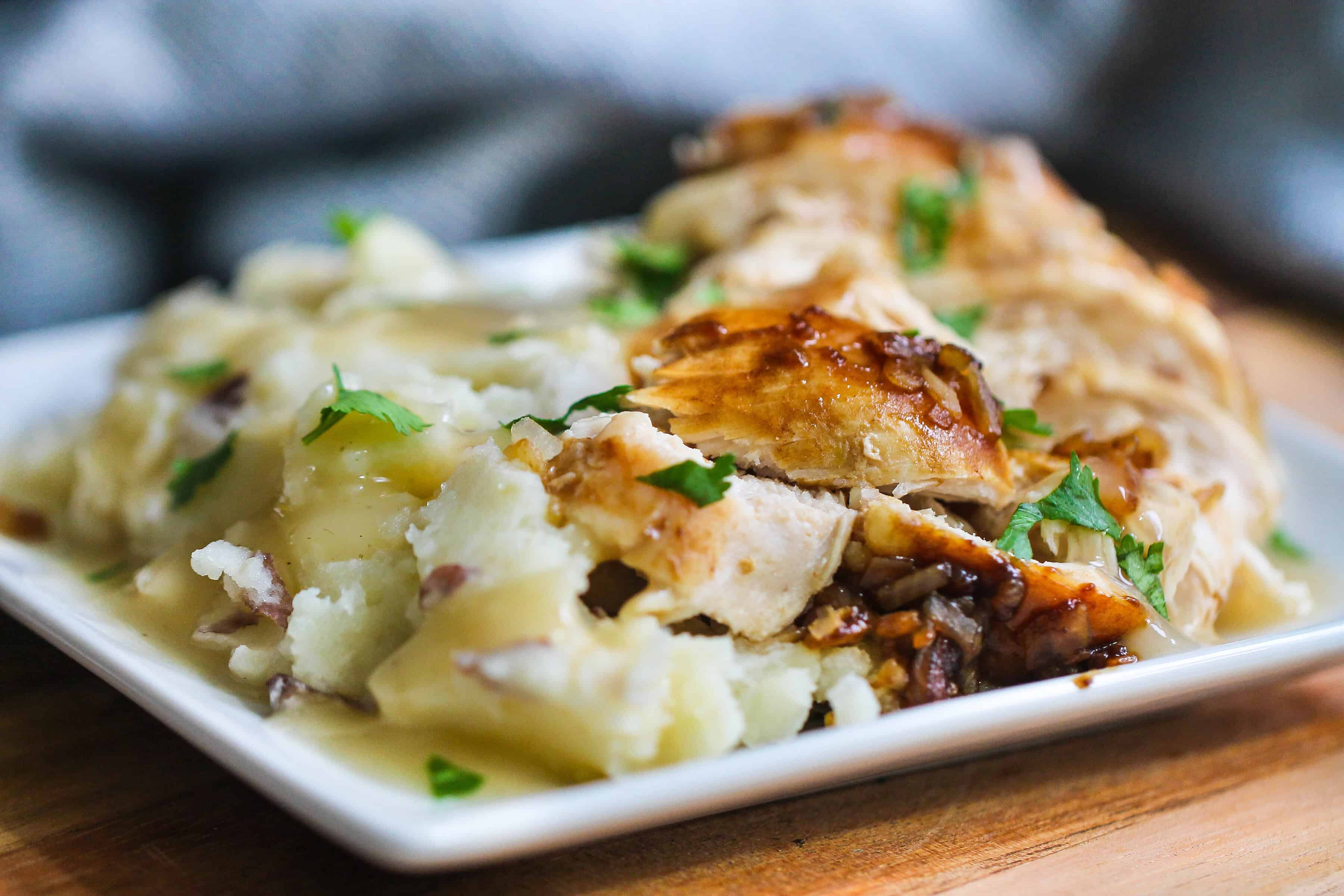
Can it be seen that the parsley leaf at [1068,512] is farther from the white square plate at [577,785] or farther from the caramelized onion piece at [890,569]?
the white square plate at [577,785]

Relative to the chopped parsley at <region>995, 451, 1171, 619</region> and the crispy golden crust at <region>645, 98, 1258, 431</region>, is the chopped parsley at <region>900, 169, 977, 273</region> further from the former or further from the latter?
the chopped parsley at <region>995, 451, 1171, 619</region>

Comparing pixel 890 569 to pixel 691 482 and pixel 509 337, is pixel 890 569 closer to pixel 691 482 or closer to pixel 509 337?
pixel 691 482

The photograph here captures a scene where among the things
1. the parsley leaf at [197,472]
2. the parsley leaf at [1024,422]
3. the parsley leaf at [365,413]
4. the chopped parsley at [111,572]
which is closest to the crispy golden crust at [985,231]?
the parsley leaf at [1024,422]

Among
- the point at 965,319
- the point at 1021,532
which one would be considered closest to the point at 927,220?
the point at 965,319

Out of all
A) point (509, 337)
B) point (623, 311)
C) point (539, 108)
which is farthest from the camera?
point (539, 108)

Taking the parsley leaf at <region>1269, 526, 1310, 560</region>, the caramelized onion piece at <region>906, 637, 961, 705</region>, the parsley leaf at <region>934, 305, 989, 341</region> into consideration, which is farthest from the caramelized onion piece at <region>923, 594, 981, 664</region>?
the parsley leaf at <region>1269, 526, 1310, 560</region>

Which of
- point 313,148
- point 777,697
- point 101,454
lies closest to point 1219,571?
point 777,697
